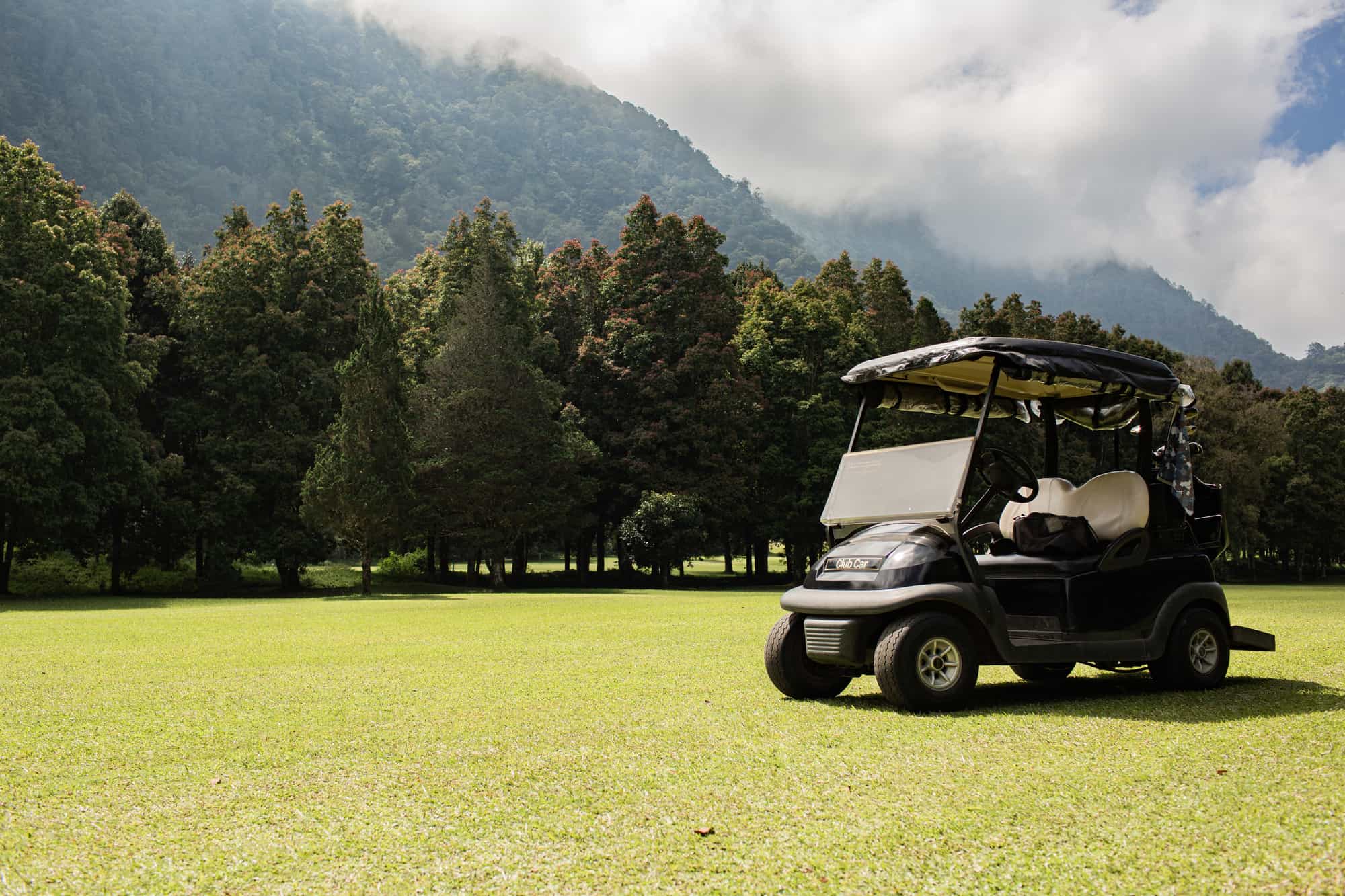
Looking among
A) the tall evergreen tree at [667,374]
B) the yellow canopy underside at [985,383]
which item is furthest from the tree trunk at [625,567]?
the yellow canopy underside at [985,383]

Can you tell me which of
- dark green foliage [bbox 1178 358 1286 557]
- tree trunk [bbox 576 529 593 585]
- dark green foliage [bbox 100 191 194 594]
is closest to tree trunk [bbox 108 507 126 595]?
dark green foliage [bbox 100 191 194 594]

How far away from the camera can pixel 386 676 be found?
10906 millimetres

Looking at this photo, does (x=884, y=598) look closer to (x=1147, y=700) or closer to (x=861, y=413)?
(x=861, y=413)

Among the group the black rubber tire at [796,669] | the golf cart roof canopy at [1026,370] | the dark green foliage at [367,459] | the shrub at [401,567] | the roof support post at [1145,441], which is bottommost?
the black rubber tire at [796,669]

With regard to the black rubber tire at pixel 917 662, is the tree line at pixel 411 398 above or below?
above

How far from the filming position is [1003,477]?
29.1ft

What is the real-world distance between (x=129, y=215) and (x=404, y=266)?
100463mm

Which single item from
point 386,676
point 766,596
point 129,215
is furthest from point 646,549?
point 386,676

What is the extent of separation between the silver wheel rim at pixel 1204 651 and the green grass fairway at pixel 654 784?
30 centimetres

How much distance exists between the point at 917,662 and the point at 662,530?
3363 centimetres

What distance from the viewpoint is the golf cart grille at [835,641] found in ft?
26.6

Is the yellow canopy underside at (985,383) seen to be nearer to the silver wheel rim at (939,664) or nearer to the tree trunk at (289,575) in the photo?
the silver wheel rim at (939,664)

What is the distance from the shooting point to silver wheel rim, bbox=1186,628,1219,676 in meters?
9.06

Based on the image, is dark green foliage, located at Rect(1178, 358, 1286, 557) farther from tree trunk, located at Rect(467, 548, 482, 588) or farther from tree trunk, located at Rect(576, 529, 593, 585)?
tree trunk, located at Rect(467, 548, 482, 588)
